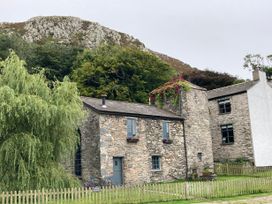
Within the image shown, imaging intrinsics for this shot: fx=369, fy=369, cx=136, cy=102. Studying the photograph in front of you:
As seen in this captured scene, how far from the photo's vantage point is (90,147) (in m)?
25.5

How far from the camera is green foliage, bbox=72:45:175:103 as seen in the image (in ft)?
162

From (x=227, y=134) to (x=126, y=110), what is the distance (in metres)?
13.6

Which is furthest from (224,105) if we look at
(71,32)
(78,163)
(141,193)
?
(71,32)

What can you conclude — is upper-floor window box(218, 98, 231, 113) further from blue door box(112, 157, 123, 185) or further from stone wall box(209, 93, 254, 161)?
blue door box(112, 157, 123, 185)

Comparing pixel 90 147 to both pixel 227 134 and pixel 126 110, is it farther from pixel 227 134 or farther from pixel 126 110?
pixel 227 134

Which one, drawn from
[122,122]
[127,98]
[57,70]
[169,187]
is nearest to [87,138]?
[122,122]

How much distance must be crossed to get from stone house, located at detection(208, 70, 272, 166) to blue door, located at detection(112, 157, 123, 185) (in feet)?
45.8

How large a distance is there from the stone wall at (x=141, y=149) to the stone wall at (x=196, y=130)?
0.91 m

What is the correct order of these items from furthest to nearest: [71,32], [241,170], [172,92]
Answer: [71,32] < [172,92] < [241,170]

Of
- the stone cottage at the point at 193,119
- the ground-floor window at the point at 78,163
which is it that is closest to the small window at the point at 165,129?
the stone cottage at the point at 193,119

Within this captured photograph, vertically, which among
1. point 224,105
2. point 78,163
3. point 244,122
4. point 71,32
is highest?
point 71,32

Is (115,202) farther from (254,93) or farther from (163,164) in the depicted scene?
(254,93)

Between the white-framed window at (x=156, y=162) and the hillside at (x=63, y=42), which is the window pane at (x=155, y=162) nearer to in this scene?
the white-framed window at (x=156, y=162)

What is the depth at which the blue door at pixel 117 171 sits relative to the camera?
984 inches
